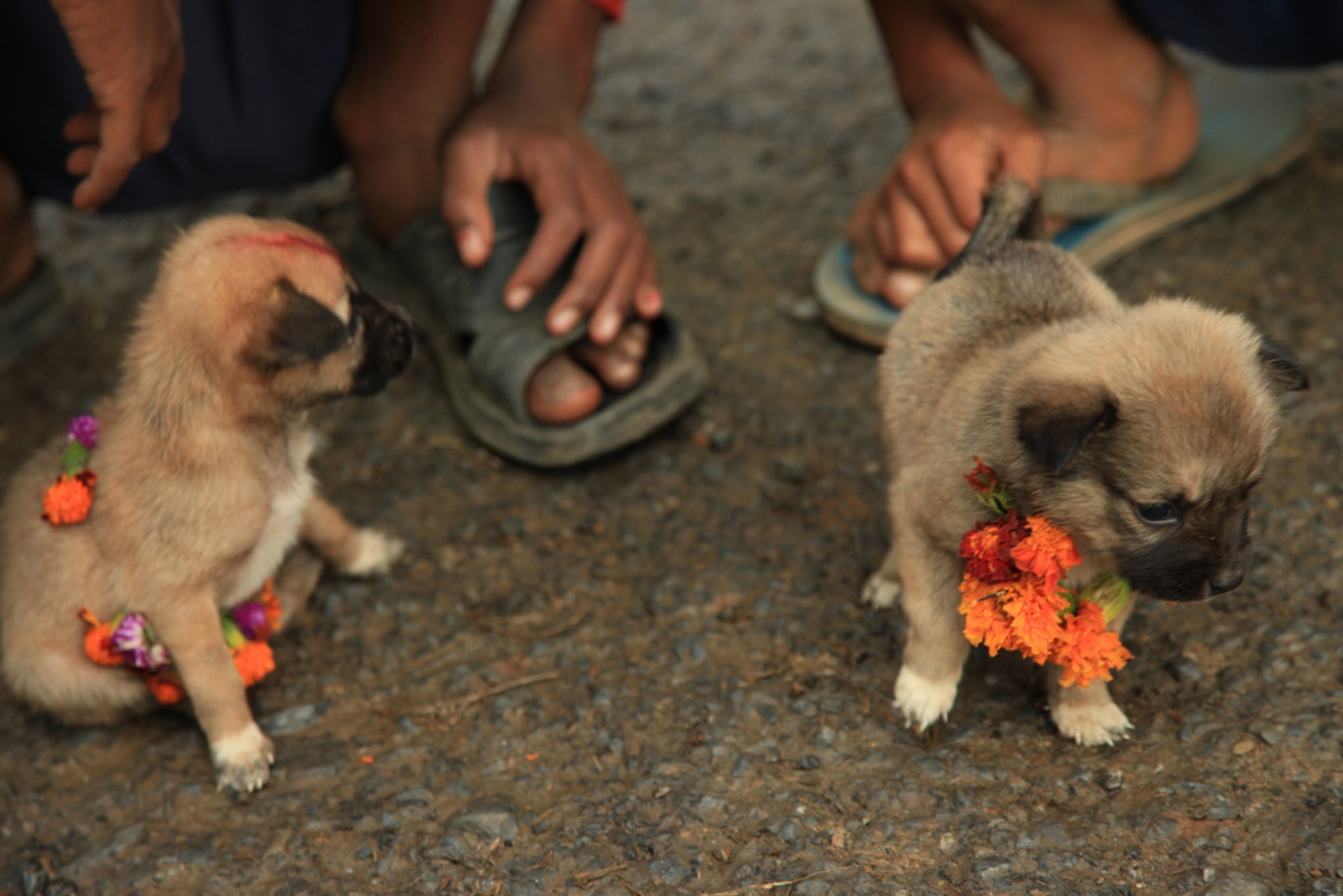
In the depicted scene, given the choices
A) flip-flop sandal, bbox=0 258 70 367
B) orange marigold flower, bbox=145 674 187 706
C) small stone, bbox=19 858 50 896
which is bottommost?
flip-flop sandal, bbox=0 258 70 367

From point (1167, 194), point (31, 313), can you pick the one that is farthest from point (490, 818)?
point (1167, 194)

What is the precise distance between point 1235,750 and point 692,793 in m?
1.34

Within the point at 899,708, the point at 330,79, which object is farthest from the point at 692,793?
the point at 330,79

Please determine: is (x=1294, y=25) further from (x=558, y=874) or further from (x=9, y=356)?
(x=9, y=356)

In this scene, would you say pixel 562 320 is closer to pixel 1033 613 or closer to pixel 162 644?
pixel 162 644

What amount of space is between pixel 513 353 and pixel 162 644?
5.01ft

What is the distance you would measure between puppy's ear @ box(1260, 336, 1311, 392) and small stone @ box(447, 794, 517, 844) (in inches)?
81.6

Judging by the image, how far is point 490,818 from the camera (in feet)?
10.2

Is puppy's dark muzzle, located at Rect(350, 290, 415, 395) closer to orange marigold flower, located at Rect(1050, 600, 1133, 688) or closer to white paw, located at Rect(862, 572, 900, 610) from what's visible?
white paw, located at Rect(862, 572, 900, 610)

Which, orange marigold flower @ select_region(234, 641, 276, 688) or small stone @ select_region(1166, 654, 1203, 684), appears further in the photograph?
orange marigold flower @ select_region(234, 641, 276, 688)

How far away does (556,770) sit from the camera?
3.27m

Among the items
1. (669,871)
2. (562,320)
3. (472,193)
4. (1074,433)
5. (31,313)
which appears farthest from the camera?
(31,313)

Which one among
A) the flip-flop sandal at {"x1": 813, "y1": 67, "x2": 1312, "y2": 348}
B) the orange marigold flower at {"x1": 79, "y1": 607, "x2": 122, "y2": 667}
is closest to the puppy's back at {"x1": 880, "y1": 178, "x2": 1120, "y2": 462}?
the flip-flop sandal at {"x1": 813, "y1": 67, "x2": 1312, "y2": 348}

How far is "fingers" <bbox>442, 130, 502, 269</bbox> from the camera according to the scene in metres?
4.29
